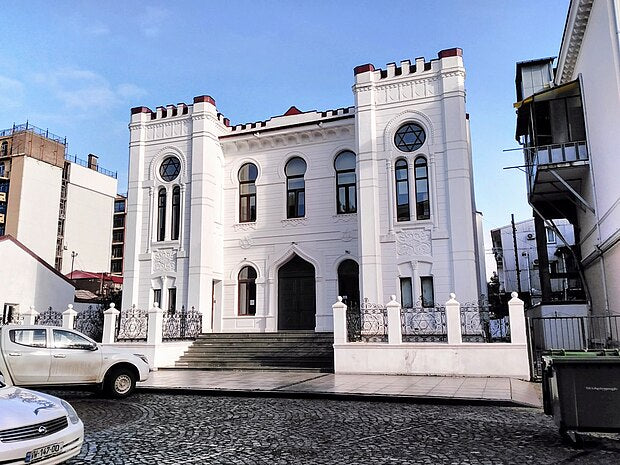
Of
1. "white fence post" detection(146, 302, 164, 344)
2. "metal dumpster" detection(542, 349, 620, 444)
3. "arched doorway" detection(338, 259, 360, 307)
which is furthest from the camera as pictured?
"arched doorway" detection(338, 259, 360, 307)

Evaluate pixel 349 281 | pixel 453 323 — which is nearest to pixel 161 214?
pixel 349 281

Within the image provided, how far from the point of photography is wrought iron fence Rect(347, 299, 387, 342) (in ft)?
51.5

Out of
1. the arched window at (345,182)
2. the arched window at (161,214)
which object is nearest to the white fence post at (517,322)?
the arched window at (345,182)

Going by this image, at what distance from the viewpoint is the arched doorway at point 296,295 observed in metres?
19.4

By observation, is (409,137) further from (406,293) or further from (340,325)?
(340,325)

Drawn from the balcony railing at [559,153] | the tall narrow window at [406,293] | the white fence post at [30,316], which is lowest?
the white fence post at [30,316]

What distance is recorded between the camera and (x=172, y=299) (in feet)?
64.8

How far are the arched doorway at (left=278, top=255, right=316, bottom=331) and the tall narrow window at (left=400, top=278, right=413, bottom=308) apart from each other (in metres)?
3.72

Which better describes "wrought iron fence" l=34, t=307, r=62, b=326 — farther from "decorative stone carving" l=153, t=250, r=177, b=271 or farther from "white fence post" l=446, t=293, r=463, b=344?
"white fence post" l=446, t=293, r=463, b=344

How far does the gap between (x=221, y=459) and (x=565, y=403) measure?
13.7 feet

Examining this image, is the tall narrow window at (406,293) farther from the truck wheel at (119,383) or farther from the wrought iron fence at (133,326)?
the truck wheel at (119,383)

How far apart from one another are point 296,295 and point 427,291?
521 centimetres

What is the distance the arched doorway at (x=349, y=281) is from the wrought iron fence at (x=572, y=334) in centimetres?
608

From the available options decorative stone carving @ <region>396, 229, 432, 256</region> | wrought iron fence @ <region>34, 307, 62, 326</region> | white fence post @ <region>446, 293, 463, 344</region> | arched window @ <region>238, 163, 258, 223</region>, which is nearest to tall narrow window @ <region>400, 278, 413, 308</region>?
decorative stone carving @ <region>396, 229, 432, 256</region>
